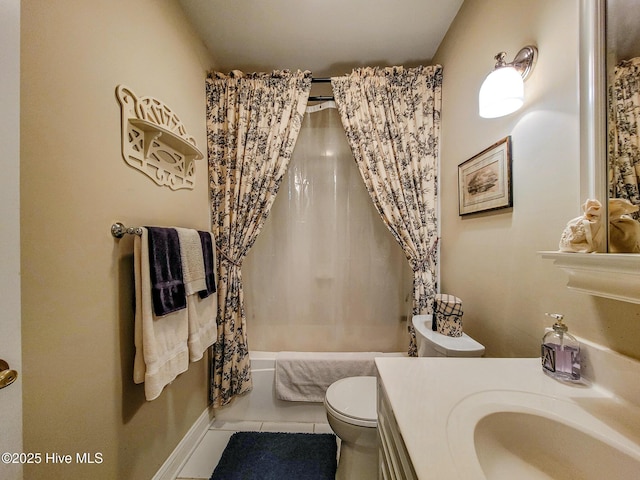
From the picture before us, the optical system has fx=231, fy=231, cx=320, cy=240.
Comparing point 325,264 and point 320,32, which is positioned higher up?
point 320,32

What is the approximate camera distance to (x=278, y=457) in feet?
4.53

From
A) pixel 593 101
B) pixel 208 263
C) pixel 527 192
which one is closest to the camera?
pixel 593 101

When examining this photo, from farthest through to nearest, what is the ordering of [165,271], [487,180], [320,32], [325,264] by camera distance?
1. [325,264]
2. [320,32]
3. [487,180]
4. [165,271]

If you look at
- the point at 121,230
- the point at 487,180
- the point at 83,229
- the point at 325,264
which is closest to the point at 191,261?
the point at 121,230

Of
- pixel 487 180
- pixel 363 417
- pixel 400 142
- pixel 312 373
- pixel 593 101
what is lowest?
pixel 312 373

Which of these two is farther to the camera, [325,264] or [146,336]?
[325,264]

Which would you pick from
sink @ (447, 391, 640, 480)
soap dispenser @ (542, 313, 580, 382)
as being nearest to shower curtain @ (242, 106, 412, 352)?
soap dispenser @ (542, 313, 580, 382)

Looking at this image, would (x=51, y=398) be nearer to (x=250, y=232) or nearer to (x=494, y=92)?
(x=250, y=232)

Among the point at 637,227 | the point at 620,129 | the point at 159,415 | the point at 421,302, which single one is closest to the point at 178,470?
the point at 159,415

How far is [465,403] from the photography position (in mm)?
576

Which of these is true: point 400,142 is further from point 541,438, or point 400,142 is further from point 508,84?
point 541,438

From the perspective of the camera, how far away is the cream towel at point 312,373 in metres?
1.64

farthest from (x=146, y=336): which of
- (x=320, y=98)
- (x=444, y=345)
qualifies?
(x=320, y=98)

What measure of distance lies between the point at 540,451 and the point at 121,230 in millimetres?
1466
